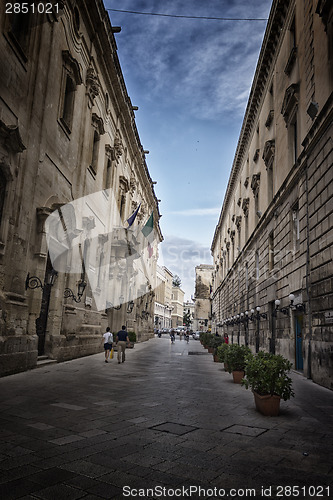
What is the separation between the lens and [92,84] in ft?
56.3

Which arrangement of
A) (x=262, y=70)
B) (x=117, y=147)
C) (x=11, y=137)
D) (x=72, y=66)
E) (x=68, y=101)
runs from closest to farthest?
(x=11, y=137) < (x=72, y=66) < (x=68, y=101) < (x=117, y=147) < (x=262, y=70)

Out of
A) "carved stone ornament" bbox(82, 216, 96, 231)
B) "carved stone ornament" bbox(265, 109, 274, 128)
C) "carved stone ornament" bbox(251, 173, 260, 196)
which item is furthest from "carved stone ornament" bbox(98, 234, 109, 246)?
"carved stone ornament" bbox(265, 109, 274, 128)

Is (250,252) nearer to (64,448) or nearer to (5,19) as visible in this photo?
(5,19)

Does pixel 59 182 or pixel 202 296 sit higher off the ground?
pixel 202 296

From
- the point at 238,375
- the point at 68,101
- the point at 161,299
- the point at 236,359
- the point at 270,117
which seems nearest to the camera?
the point at 236,359

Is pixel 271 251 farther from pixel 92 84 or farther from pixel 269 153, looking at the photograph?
pixel 92 84

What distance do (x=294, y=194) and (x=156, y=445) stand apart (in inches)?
512

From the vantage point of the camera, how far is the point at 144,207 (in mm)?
39344

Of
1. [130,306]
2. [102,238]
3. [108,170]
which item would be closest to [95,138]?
[108,170]

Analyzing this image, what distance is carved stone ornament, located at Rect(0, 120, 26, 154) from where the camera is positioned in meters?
9.24

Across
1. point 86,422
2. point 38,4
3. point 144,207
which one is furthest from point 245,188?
point 86,422

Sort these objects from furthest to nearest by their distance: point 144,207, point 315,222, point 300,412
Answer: point 144,207, point 315,222, point 300,412

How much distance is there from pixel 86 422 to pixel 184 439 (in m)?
1.61

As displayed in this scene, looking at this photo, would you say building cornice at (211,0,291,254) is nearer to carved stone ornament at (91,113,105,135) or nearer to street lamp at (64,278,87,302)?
carved stone ornament at (91,113,105,135)
